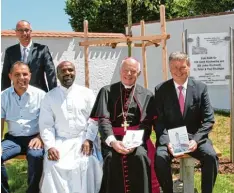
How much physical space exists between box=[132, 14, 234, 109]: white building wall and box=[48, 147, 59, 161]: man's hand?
28.3ft

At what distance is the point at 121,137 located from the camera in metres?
4.40

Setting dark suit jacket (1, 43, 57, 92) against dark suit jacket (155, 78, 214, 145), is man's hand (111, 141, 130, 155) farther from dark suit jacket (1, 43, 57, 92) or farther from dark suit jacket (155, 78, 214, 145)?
dark suit jacket (1, 43, 57, 92)

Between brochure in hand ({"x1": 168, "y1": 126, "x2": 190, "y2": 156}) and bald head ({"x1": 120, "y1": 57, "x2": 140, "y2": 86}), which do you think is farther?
bald head ({"x1": 120, "y1": 57, "x2": 140, "y2": 86})

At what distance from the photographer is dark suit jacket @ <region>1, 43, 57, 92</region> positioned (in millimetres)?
5133

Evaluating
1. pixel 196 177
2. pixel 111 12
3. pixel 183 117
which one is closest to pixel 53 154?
pixel 183 117

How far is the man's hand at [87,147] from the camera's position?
429cm

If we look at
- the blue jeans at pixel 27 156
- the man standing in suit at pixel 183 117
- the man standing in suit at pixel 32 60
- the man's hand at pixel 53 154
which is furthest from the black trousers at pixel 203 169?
the man standing in suit at pixel 32 60

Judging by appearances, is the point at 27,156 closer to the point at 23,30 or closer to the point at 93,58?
the point at 23,30

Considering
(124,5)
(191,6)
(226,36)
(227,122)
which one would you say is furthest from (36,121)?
(191,6)

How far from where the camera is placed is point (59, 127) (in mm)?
4516

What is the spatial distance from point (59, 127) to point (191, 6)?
2278 cm

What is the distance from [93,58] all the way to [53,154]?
32.4 feet

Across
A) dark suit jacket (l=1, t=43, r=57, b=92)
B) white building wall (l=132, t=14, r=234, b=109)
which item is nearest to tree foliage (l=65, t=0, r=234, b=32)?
white building wall (l=132, t=14, r=234, b=109)

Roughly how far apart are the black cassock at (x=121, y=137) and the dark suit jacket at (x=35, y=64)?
3.34ft
